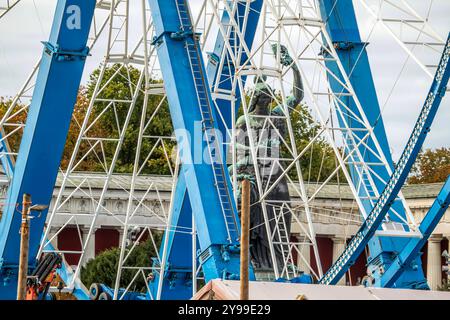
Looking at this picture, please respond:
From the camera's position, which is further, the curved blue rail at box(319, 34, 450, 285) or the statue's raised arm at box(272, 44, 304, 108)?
the statue's raised arm at box(272, 44, 304, 108)

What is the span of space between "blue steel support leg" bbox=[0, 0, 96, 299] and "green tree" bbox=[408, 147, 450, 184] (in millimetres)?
77779

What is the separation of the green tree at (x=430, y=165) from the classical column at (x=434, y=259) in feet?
85.5

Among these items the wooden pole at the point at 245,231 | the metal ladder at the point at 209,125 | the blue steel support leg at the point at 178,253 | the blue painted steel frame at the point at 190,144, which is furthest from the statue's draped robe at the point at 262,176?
the wooden pole at the point at 245,231

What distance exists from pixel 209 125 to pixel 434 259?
5630 centimetres

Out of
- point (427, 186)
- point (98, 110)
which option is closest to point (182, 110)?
point (427, 186)

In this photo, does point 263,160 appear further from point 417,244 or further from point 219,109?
point 417,244

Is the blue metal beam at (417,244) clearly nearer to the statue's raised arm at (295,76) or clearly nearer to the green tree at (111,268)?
the statue's raised arm at (295,76)

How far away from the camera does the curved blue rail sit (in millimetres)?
44312

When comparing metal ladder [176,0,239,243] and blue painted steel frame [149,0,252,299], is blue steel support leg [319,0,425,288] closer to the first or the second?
metal ladder [176,0,239,243]

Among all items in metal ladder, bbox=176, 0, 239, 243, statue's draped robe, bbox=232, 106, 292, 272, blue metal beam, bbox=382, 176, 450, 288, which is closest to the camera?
metal ladder, bbox=176, 0, 239, 243

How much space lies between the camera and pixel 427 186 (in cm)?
9700

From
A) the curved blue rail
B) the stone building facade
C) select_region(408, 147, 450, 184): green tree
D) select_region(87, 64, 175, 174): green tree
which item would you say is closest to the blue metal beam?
the curved blue rail
